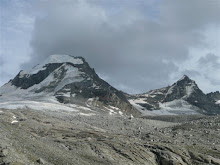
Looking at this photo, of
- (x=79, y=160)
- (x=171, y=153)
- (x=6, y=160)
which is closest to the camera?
(x=6, y=160)

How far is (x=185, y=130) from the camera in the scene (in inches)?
5576

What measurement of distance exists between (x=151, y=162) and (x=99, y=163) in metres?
16.9

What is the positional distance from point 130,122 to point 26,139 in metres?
107

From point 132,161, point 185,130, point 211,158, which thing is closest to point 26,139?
point 132,161

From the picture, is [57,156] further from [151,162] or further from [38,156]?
[151,162]

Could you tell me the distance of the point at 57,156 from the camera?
65.5 metres

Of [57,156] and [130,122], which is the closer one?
[57,156]

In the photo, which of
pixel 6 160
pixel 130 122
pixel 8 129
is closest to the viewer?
pixel 6 160

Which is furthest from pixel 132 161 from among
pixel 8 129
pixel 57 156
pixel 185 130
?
pixel 185 130

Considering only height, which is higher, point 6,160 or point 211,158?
point 211,158

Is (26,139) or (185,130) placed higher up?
(185,130)

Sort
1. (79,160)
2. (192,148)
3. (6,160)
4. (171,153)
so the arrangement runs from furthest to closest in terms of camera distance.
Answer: (192,148), (171,153), (79,160), (6,160)

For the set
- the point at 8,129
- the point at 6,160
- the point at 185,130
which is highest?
the point at 185,130

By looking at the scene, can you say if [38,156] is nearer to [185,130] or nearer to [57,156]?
[57,156]
